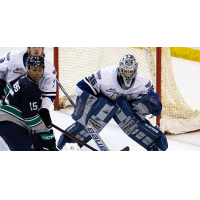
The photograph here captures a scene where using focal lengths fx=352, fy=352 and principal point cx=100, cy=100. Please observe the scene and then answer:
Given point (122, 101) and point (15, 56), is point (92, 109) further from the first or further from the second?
point (15, 56)

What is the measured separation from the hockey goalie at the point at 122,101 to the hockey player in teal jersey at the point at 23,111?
0.58m

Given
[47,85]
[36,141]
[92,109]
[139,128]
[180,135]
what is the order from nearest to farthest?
1. [36,141]
2. [47,85]
3. [92,109]
4. [139,128]
5. [180,135]

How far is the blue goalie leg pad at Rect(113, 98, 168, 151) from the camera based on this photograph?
317 cm

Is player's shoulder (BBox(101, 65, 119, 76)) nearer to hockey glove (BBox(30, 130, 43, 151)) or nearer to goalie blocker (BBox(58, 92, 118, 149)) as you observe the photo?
goalie blocker (BBox(58, 92, 118, 149))

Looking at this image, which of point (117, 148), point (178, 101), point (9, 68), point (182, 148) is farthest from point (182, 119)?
point (9, 68)

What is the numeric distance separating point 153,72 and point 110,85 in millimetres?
1180

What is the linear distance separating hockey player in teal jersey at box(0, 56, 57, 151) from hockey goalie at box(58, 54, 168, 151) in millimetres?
579

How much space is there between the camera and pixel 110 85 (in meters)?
3.07

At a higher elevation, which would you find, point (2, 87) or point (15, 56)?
point (15, 56)

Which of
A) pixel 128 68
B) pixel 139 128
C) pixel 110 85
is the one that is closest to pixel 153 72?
pixel 139 128

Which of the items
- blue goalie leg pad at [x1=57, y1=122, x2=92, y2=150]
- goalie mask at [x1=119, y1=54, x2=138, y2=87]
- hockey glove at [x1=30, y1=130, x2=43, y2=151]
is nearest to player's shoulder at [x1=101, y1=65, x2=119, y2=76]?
goalie mask at [x1=119, y1=54, x2=138, y2=87]

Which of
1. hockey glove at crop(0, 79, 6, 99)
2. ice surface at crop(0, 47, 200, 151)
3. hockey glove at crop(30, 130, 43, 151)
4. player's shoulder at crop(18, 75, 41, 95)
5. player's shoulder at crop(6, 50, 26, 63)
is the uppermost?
player's shoulder at crop(6, 50, 26, 63)

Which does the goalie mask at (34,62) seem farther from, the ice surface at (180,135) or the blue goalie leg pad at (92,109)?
the ice surface at (180,135)

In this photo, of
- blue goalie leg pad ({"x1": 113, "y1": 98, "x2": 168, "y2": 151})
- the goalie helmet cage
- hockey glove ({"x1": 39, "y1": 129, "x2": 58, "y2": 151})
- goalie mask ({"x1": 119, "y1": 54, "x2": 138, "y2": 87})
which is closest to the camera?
hockey glove ({"x1": 39, "y1": 129, "x2": 58, "y2": 151})
